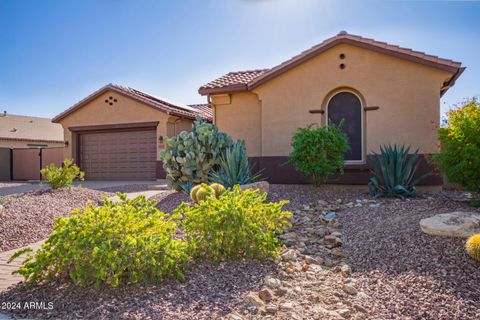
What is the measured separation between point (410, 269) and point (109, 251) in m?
3.44

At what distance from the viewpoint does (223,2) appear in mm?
8109

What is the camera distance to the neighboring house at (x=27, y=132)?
25.6 m

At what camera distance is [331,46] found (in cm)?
1104

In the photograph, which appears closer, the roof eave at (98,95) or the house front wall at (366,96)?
the house front wall at (366,96)

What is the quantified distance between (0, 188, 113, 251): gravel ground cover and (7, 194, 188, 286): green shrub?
8.52ft

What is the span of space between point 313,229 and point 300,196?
2.33 m

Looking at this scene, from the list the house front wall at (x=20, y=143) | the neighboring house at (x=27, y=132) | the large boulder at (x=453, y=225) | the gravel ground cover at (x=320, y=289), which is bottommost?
the gravel ground cover at (x=320, y=289)

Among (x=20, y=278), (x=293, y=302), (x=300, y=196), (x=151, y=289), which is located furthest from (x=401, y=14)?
(x=20, y=278)

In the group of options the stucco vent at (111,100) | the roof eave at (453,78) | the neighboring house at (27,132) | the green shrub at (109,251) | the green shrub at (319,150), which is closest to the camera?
the green shrub at (109,251)

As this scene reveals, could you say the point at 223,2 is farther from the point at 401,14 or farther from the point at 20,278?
the point at 20,278

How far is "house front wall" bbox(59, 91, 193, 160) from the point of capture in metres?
16.0

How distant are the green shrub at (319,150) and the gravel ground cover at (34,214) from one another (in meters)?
5.01

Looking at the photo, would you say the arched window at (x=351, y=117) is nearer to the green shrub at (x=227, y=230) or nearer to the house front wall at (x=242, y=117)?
the house front wall at (x=242, y=117)

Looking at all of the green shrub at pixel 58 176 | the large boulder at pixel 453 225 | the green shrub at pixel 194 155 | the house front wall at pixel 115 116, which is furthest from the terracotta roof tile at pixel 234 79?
the large boulder at pixel 453 225
